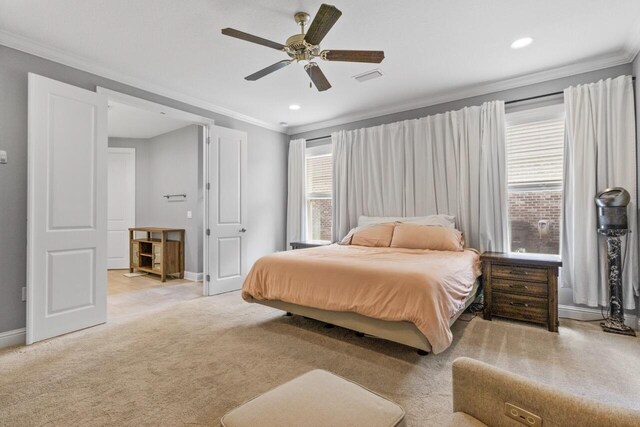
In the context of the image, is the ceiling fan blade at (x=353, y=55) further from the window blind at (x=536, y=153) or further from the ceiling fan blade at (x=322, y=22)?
the window blind at (x=536, y=153)

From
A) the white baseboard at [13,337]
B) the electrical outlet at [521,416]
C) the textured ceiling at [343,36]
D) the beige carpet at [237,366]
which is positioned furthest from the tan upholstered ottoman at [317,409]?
the white baseboard at [13,337]

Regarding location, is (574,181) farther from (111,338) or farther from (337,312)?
(111,338)

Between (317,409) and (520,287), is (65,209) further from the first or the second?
(520,287)

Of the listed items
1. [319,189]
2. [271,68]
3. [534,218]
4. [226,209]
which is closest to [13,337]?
[226,209]

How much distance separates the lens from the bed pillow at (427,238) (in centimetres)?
352

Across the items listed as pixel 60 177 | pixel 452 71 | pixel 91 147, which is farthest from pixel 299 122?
pixel 60 177

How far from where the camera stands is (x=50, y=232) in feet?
9.22

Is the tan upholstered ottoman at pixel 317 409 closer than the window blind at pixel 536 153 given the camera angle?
Yes

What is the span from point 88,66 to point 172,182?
301cm

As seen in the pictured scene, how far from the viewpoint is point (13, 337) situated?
2707 mm

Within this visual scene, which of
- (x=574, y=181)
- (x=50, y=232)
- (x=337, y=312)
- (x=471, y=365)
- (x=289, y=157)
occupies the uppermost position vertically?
(x=289, y=157)

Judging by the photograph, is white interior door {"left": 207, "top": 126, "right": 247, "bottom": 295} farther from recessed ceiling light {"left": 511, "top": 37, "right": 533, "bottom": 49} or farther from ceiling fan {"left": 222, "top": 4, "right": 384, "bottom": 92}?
recessed ceiling light {"left": 511, "top": 37, "right": 533, "bottom": 49}

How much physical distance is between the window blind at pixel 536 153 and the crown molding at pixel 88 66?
3926mm

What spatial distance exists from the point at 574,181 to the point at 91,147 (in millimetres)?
4931
